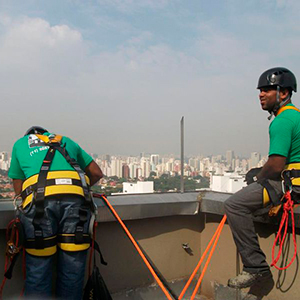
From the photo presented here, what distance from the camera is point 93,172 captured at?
3.60 metres

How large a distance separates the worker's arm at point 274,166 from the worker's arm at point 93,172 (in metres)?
1.51

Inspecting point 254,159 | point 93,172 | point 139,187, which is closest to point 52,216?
point 93,172

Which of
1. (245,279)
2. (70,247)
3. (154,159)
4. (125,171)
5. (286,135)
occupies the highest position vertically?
(286,135)

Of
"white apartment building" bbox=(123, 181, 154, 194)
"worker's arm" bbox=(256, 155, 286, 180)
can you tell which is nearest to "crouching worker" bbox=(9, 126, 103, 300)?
"white apartment building" bbox=(123, 181, 154, 194)

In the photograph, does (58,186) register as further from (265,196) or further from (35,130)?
(265,196)

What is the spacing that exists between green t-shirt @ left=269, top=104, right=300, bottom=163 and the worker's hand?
33cm

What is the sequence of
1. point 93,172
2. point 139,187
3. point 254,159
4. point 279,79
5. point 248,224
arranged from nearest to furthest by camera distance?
point 248,224 → point 279,79 → point 93,172 → point 254,159 → point 139,187

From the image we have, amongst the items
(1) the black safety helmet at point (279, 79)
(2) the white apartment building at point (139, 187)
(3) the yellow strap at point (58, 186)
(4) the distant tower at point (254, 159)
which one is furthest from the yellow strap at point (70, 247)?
(1) the black safety helmet at point (279, 79)

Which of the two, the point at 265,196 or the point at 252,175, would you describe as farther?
the point at 252,175

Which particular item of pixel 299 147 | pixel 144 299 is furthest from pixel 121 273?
pixel 299 147

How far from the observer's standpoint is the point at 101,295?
319 cm

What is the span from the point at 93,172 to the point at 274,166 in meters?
1.63

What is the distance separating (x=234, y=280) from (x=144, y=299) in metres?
1.13

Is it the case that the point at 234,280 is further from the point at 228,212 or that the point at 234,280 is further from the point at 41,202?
the point at 41,202
